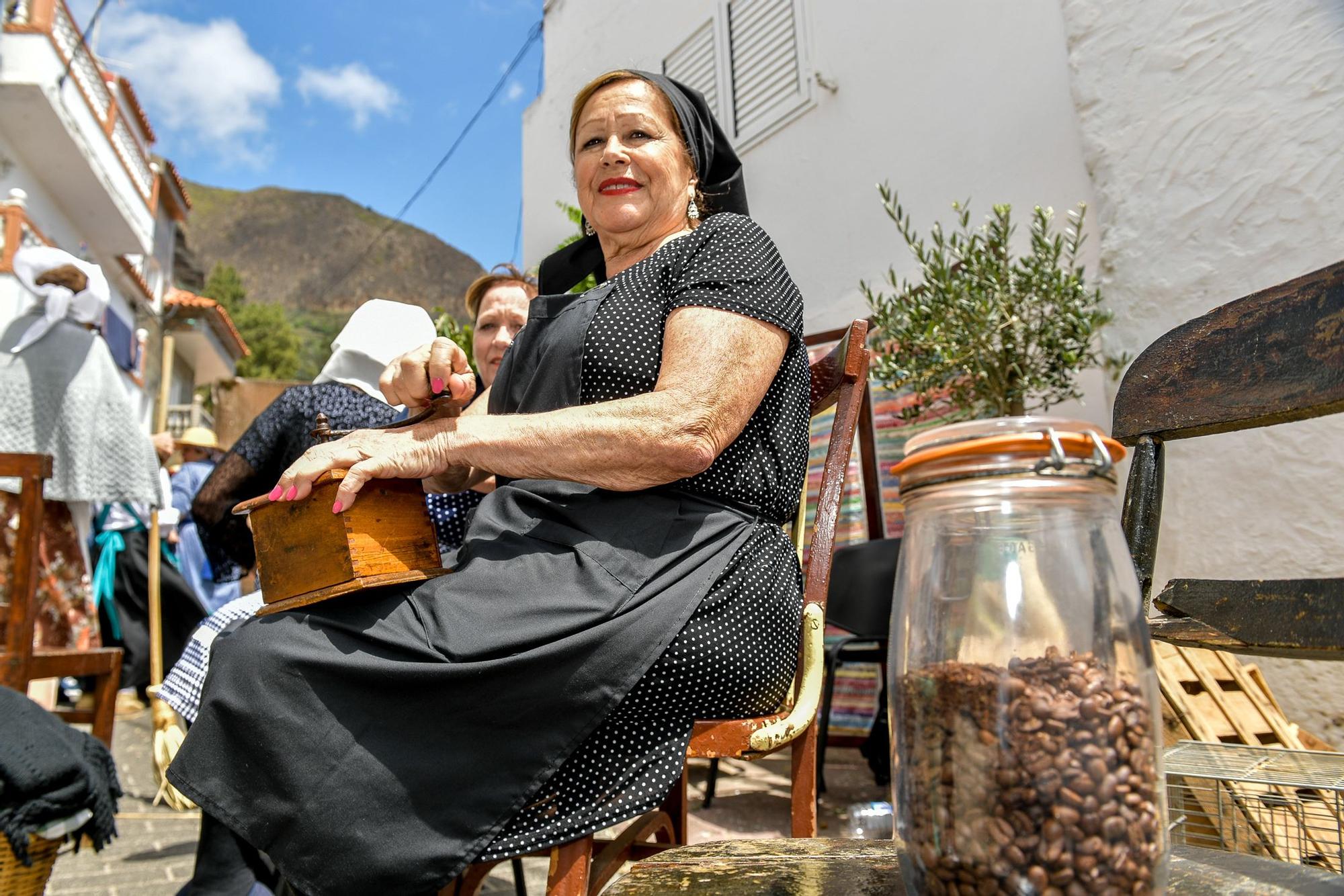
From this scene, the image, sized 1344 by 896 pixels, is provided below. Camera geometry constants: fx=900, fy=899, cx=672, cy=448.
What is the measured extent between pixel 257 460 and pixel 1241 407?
257cm

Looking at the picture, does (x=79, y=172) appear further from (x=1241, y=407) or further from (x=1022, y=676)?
(x=1022, y=676)

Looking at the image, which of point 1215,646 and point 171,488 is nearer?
point 1215,646

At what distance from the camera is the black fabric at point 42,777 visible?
6.77 feet

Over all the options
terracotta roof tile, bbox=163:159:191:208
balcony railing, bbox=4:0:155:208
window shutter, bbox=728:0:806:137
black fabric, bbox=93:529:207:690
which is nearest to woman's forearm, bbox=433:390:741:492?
→ black fabric, bbox=93:529:207:690

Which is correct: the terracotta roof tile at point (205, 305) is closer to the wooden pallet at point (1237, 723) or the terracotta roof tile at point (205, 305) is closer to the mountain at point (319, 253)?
the wooden pallet at point (1237, 723)

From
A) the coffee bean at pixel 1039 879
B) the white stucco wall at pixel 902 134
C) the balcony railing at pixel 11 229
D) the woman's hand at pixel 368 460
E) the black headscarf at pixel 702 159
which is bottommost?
the coffee bean at pixel 1039 879

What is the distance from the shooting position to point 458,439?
58.4 inches

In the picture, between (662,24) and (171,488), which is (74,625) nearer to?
(171,488)

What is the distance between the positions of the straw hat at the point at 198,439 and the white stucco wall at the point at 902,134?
5.39 metres

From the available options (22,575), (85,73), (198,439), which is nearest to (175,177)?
(85,73)

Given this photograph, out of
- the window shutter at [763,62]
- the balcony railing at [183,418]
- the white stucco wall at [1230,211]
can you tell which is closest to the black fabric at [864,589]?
the white stucco wall at [1230,211]

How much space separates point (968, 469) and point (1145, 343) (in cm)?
398

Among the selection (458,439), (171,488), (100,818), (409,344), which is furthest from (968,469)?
(171,488)

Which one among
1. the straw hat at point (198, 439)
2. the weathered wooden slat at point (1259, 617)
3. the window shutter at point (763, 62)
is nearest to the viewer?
the weathered wooden slat at point (1259, 617)
